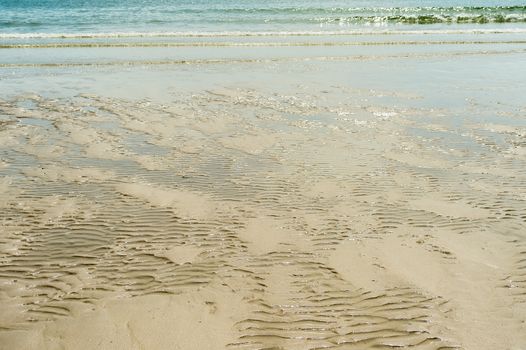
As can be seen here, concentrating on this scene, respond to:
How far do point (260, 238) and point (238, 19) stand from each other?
3365 cm

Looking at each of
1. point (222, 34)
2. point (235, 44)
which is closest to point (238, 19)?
point (222, 34)

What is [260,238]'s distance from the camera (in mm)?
5184

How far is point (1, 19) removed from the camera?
3597 cm

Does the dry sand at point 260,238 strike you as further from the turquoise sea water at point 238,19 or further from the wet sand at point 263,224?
the turquoise sea water at point 238,19

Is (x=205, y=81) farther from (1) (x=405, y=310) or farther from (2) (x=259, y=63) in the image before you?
(1) (x=405, y=310)

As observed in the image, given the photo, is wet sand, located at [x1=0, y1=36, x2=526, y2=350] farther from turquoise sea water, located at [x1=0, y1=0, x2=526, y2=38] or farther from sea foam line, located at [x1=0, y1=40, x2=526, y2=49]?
turquoise sea water, located at [x1=0, y1=0, x2=526, y2=38]

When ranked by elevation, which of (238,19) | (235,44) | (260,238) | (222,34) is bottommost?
(260,238)

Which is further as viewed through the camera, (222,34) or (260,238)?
(222,34)

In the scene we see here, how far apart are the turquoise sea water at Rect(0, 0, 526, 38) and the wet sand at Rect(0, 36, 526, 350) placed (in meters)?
21.8

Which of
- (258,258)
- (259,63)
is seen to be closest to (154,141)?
(258,258)

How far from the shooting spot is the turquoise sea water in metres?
30.8

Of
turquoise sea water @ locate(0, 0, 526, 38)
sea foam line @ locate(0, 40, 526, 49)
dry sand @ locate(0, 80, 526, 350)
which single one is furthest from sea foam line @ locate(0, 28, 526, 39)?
dry sand @ locate(0, 80, 526, 350)

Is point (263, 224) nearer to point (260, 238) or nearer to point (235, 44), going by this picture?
point (260, 238)

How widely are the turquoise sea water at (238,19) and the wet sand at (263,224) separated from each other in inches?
860
